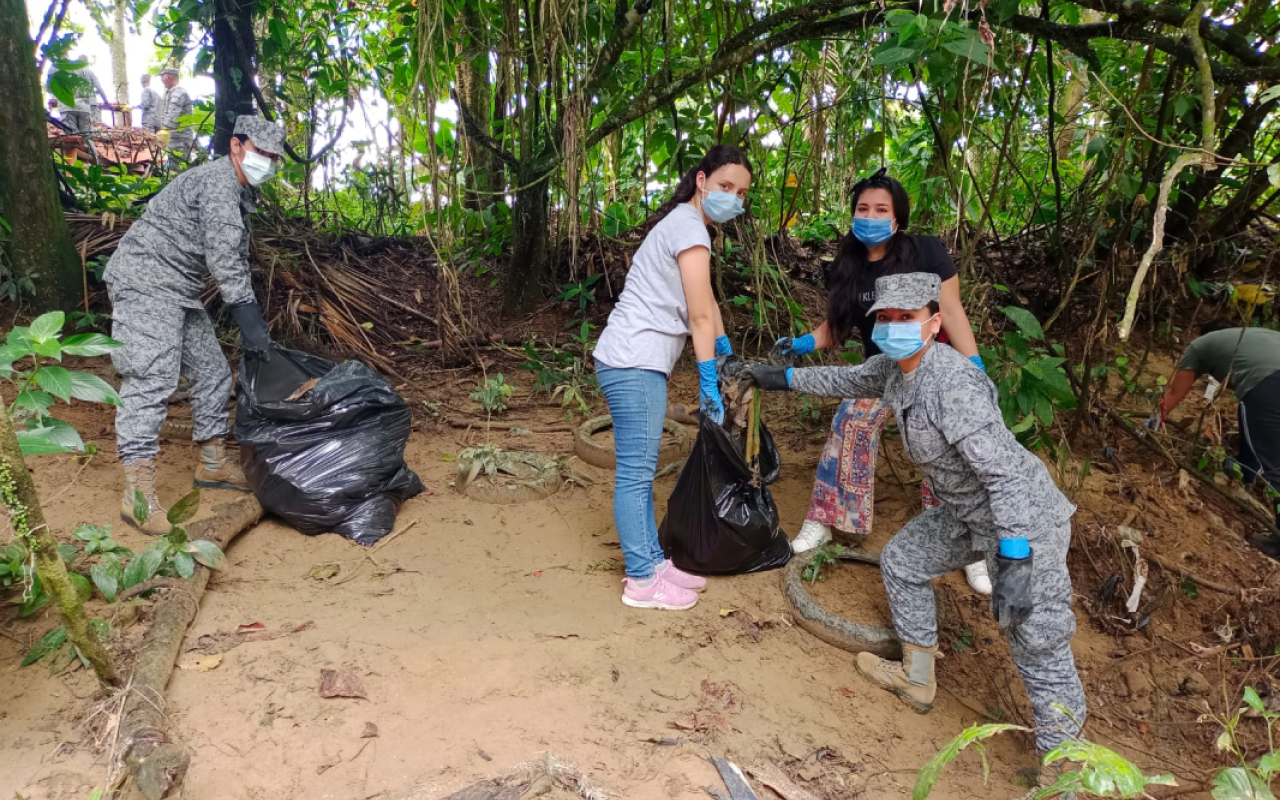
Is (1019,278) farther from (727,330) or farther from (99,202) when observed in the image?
(99,202)

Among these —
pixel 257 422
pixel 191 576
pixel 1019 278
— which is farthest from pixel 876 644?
pixel 1019 278

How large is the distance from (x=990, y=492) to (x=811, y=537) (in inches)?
50.5

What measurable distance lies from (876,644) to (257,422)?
2.73 meters

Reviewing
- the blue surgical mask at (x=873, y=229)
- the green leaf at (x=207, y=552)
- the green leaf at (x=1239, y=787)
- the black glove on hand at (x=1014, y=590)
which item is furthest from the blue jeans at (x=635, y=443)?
the green leaf at (x=1239, y=787)

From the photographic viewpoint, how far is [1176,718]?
2734mm

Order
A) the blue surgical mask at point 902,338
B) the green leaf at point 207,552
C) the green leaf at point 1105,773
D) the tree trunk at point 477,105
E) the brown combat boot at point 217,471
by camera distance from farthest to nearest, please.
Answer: the tree trunk at point 477,105 → the brown combat boot at point 217,471 → the green leaf at point 207,552 → the blue surgical mask at point 902,338 → the green leaf at point 1105,773

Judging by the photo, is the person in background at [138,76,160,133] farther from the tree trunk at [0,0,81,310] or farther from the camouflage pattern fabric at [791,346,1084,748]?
the camouflage pattern fabric at [791,346,1084,748]

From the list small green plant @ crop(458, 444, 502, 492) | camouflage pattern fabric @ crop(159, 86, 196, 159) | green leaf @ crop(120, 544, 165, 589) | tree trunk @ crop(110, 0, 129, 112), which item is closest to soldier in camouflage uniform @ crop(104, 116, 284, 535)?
green leaf @ crop(120, 544, 165, 589)

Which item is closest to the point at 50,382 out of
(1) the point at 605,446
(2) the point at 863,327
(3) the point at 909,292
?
(3) the point at 909,292

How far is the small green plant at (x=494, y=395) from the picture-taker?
472cm

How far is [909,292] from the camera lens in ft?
7.39

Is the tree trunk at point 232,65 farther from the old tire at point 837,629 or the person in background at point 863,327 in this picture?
the old tire at point 837,629

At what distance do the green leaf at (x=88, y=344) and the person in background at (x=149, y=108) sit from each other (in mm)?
8937

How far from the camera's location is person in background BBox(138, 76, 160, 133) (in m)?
9.55
